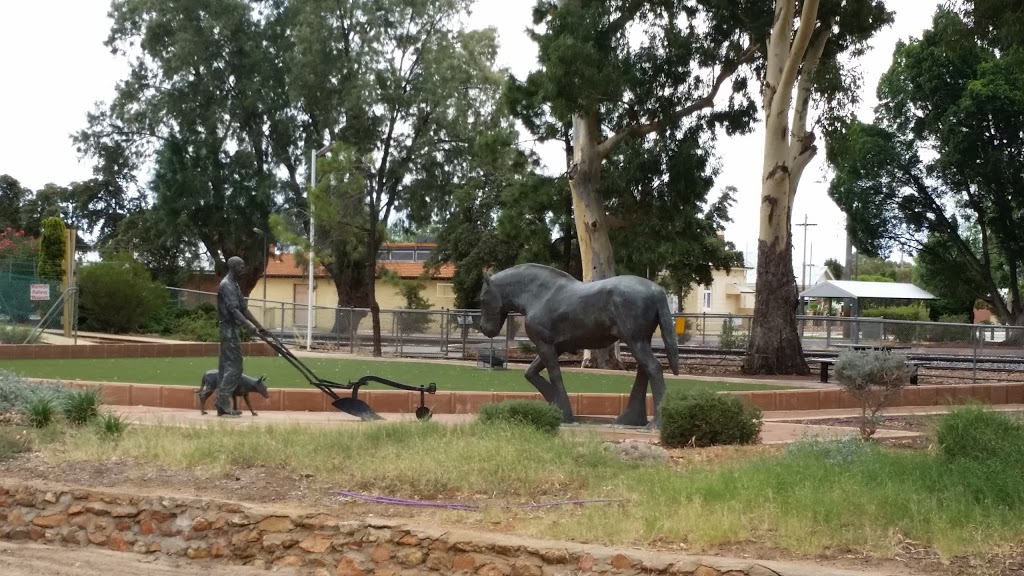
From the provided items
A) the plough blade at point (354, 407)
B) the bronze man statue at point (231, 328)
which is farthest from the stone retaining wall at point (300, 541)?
the plough blade at point (354, 407)

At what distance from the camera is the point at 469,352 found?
102 feet

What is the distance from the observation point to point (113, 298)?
33.5 meters

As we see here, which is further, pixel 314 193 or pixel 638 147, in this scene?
pixel 314 193

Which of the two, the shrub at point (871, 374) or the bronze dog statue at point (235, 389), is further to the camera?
the bronze dog statue at point (235, 389)

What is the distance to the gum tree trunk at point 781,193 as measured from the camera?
23.7 meters

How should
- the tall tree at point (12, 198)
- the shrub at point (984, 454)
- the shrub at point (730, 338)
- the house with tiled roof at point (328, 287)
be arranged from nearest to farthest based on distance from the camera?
the shrub at point (984, 454), the shrub at point (730, 338), the house with tiled roof at point (328, 287), the tall tree at point (12, 198)

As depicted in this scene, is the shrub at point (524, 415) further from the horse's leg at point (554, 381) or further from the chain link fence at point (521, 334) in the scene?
the chain link fence at point (521, 334)

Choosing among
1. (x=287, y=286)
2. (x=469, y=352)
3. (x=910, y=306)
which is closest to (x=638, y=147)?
(x=469, y=352)

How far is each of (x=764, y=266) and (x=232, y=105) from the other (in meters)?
33.5

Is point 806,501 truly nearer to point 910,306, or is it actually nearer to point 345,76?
point 345,76

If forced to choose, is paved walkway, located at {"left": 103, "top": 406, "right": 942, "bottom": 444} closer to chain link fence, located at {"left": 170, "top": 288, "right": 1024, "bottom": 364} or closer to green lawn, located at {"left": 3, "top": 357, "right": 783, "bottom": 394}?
green lawn, located at {"left": 3, "top": 357, "right": 783, "bottom": 394}

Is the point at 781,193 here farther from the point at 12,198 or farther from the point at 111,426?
the point at 12,198

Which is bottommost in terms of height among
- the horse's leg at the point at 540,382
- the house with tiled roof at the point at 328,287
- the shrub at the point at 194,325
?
the horse's leg at the point at 540,382

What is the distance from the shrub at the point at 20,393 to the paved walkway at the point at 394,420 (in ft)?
2.89
